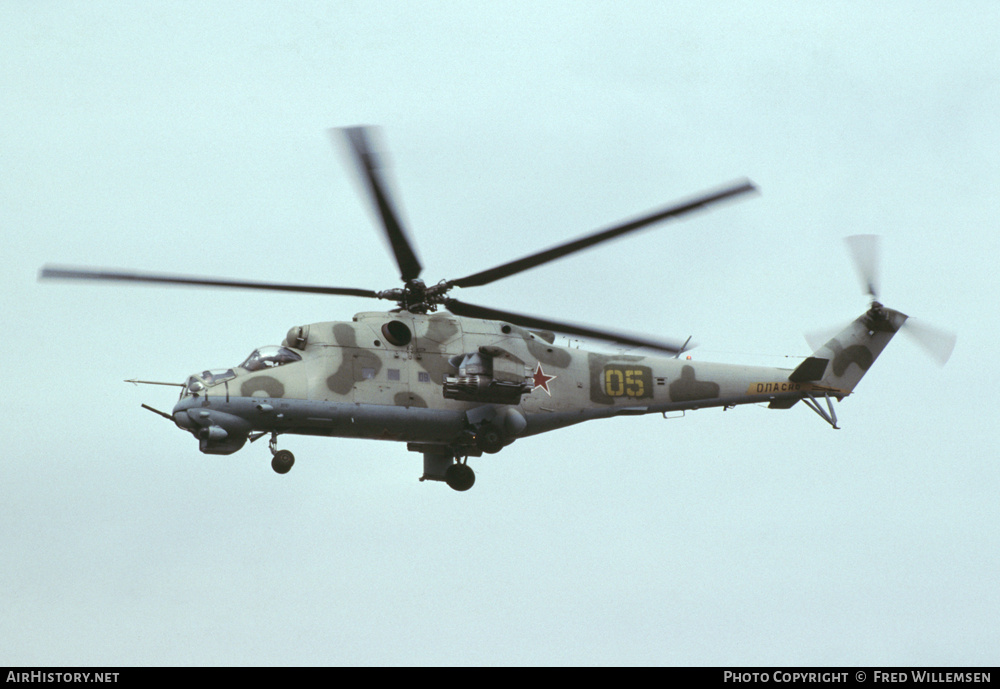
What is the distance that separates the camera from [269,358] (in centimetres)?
3111

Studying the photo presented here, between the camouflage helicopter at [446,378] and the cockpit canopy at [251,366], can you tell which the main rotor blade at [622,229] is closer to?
the camouflage helicopter at [446,378]

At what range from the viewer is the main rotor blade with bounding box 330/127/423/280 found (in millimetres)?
26500

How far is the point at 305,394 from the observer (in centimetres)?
3064

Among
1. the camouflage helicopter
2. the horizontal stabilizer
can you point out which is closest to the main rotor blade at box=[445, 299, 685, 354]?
the camouflage helicopter

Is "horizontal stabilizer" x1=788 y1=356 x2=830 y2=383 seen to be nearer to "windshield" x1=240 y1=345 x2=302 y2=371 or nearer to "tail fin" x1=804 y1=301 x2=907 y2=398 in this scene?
"tail fin" x1=804 y1=301 x2=907 y2=398

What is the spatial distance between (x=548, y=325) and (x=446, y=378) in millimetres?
2657

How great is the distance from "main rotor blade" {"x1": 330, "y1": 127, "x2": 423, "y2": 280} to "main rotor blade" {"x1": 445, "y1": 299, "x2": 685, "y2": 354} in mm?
2547

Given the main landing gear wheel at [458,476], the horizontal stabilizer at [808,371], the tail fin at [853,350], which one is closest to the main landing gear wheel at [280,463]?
the main landing gear wheel at [458,476]

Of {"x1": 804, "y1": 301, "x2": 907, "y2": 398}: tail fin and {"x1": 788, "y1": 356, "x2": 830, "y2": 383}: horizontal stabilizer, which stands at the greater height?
{"x1": 804, "y1": 301, "x2": 907, "y2": 398}: tail fin

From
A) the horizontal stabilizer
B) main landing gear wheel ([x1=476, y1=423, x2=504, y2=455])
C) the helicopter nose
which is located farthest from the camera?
the horizontal stabilizer

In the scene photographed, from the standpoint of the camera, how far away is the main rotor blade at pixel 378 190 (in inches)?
1043

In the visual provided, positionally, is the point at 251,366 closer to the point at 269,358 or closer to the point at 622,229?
the point at 269,358
